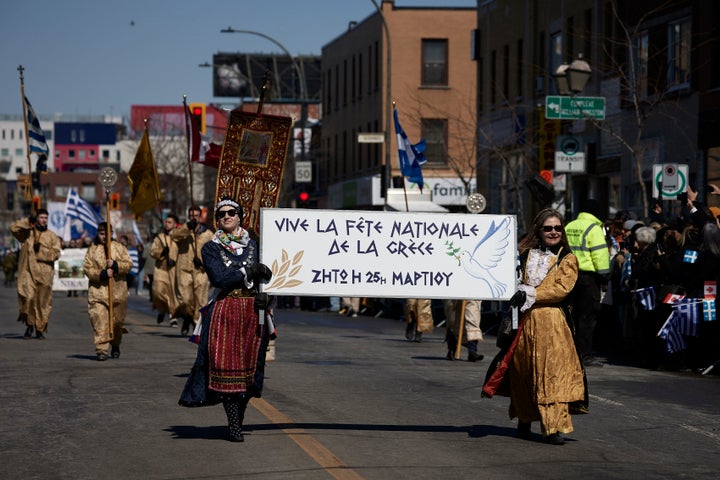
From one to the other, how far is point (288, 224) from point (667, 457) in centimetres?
324

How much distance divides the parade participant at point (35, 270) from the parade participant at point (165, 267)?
6.59ft

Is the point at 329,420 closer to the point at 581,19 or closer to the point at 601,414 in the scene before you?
the point at 601,414

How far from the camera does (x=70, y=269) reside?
43094mm

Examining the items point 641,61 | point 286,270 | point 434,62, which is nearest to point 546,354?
point 286,270

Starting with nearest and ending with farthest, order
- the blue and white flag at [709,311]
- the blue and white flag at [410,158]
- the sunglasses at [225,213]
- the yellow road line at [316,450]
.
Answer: the yellow road line at [316,450] → the sunglasses at [225,213] → the blue and white flag at [709,311] → the blue and white flag at [410,158]

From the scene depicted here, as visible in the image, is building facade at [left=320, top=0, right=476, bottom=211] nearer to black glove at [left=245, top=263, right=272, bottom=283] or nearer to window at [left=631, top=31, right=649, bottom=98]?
window at [left=631, top=31, right=649, bottom=98]

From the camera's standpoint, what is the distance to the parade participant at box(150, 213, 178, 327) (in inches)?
925

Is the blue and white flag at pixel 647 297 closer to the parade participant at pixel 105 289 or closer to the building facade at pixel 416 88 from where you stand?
the parade participant at pixel 105 289

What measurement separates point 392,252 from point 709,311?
6.91 meters

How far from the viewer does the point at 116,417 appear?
11648 mm

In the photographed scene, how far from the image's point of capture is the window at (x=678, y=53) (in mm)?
29469

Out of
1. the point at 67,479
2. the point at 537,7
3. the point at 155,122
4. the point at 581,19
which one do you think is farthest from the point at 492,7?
the point at 155,122

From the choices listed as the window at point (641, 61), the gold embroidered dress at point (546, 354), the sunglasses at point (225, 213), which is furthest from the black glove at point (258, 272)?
the window at point (641, 61)

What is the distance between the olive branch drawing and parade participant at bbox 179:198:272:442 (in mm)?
265
